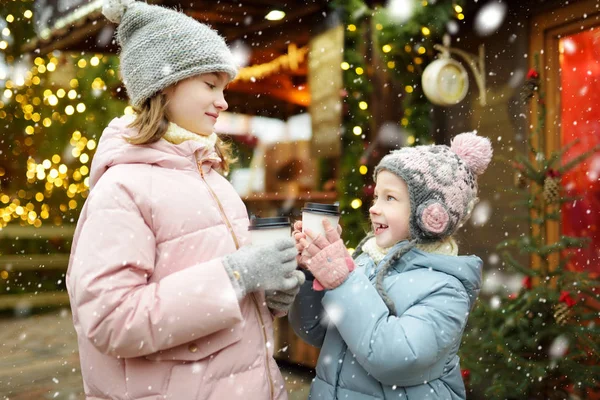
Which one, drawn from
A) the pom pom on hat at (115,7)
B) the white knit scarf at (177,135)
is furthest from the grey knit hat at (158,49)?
the white knit scarf at (177,135)

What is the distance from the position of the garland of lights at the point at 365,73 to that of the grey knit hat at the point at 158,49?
318cm

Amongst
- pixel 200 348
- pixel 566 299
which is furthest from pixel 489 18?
pixel 200 348

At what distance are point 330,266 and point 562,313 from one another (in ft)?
8.53

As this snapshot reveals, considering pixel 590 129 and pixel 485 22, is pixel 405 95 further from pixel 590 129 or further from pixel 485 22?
pixel 590 129

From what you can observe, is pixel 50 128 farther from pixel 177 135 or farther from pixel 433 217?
pixel 433 217


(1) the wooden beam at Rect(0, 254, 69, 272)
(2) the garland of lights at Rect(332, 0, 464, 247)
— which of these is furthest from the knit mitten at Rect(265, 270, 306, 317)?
(1) the wooden beam at Rect(0, 254, 69, 272)

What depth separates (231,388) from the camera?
5.52ft

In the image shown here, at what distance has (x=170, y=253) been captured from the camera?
5.42ft

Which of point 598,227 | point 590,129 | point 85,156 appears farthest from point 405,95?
point 85,156

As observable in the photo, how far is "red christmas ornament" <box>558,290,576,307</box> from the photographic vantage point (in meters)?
3.79

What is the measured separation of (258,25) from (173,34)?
400 centimetres

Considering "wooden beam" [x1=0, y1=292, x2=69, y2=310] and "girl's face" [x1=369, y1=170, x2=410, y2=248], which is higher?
"girl's face" [x1=369, y1=170, x2=410, y2=248]

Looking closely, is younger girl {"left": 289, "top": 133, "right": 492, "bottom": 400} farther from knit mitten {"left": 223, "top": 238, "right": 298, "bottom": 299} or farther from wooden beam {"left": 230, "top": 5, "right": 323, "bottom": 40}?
wooden beam {"left": 230, "top": 5, "right": 323, "bottom": 40}

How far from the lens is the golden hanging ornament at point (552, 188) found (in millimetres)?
3936
